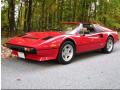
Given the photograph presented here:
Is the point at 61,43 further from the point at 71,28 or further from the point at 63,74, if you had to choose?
the point at 63,74

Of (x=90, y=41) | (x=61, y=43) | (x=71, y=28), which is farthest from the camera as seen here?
(x=90, y=41)

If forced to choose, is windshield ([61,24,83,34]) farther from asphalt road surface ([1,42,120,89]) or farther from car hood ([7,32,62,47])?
asphalt road surface ([1,42,120,89])

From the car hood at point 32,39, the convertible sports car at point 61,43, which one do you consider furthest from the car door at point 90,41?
the car hood at point 32,39

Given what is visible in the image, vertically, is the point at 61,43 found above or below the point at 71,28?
below

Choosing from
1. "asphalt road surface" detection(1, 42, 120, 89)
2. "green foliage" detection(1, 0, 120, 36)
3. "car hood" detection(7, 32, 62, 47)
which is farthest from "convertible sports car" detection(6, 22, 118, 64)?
"green foliage" detection(1, 0, 120, 36)

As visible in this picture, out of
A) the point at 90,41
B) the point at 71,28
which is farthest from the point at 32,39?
the point at 90,41

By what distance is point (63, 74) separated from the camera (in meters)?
5.51

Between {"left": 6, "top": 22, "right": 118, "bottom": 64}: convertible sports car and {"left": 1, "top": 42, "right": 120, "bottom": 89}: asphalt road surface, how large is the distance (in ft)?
0.97

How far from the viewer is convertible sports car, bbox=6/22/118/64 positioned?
19.9 feet

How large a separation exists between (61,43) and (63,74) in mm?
1115

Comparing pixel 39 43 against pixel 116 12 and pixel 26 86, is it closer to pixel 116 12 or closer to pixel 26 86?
pixel 26 86

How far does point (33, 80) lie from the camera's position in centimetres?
499

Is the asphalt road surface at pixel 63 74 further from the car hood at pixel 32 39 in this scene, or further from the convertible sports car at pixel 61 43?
the car hood at pixel 32 39

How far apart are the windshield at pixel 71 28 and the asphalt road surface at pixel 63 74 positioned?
87cm
